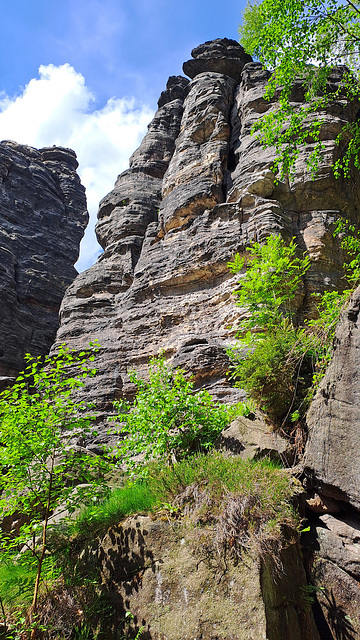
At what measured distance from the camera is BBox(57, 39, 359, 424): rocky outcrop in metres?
14.0

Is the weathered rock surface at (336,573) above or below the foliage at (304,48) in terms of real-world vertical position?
below

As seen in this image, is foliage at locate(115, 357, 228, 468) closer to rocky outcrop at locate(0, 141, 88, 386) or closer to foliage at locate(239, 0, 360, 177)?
foliage at locate(239, 0, 360, 177)

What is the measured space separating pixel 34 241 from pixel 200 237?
18480 mm

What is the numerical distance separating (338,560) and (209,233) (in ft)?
41.5

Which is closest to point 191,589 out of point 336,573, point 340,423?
point 336,573

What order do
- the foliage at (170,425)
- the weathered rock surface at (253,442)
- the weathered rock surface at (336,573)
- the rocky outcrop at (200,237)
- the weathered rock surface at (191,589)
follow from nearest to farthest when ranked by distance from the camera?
the weathered rock surface at (191,589)
the weathered rock surface at (336,573)
the weathered rock surface at (253,442)
the foliage at (170,425)
the rocky outcrop at (200,237)

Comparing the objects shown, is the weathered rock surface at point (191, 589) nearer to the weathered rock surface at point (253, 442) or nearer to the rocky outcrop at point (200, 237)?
the weathered rock surface at point (253, 442)

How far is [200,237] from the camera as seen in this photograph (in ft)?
52.6

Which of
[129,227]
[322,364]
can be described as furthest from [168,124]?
[322,364]

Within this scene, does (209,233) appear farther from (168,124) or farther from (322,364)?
(168,124)

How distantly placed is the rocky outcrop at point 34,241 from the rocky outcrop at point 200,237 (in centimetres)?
594

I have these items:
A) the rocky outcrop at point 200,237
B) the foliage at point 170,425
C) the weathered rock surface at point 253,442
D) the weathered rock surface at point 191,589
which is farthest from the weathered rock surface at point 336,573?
the rocky outcrop at point 200,237

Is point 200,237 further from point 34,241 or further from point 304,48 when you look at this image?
point 34,241

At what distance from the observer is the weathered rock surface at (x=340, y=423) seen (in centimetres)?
518
